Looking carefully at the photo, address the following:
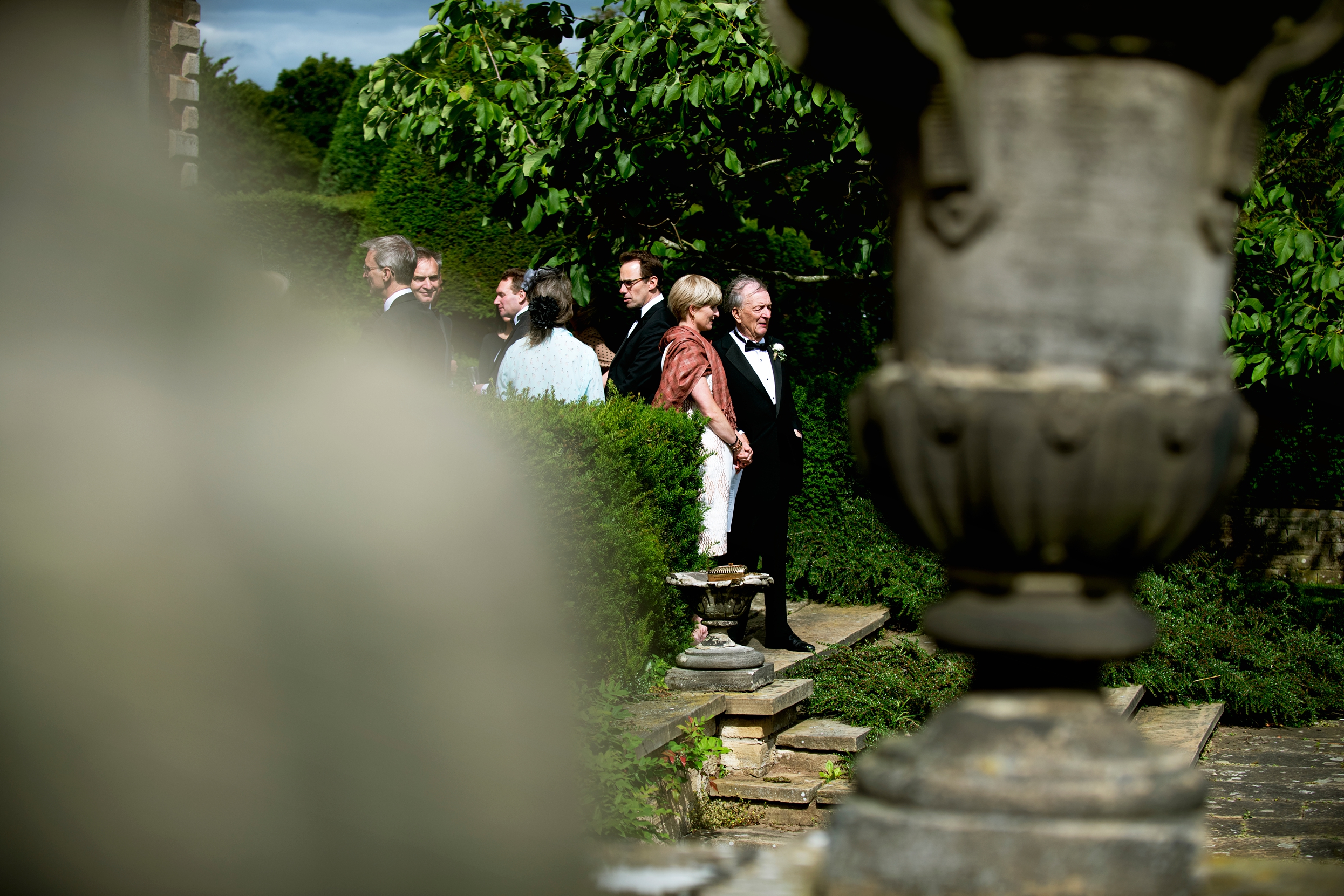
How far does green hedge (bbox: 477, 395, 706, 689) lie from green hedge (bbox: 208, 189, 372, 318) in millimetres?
15337

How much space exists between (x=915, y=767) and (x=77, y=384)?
1894 mm

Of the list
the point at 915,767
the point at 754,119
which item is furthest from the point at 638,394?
the point at 915,767

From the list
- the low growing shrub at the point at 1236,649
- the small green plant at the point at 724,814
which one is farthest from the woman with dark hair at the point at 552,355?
the low growing shrub at the point at 1236,649

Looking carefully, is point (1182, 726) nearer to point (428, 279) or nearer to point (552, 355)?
point (552, 355)

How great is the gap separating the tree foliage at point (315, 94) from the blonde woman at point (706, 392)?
110ft

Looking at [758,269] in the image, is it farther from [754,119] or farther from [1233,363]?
[1233,363]

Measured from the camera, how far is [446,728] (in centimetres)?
310

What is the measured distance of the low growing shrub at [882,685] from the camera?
561 cm

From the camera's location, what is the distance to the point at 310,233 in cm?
2120

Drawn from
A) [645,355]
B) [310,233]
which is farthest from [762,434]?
[310,233]

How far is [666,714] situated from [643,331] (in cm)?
231

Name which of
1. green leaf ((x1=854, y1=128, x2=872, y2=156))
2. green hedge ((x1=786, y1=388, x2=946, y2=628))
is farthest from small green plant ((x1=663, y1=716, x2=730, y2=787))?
green leaf ((x1=854, y1=128, x2=872, y2=156))

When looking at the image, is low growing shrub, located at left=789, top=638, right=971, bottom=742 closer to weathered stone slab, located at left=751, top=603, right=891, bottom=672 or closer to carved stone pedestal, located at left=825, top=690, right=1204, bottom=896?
weathered stone slab, located at left=751, top=603, right=891, bottom=672

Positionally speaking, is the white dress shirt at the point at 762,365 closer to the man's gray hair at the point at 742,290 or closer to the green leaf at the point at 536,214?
the man's gray hair at the point at 742,290
